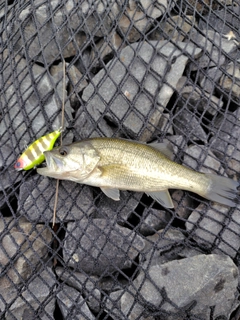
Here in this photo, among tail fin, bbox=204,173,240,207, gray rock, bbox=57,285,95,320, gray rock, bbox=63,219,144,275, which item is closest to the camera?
gray rock, bbox=57,285,95,320

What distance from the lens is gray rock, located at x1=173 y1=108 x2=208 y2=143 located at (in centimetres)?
402

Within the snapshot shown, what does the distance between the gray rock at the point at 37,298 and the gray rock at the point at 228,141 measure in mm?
2294

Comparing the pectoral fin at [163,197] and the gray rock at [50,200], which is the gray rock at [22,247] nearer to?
the gray rock at [50,200]

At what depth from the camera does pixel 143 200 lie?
3.98 metres

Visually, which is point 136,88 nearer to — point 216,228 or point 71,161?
point 71,161

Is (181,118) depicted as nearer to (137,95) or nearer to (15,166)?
(137,95)

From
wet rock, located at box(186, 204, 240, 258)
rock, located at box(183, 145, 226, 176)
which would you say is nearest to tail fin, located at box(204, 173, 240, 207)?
wet rock, located at box(186, 204, 240, 258)

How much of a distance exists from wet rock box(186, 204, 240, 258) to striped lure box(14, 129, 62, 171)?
1.69m

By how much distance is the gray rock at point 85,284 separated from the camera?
3399mm

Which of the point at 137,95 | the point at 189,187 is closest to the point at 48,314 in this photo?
the point at 189,187

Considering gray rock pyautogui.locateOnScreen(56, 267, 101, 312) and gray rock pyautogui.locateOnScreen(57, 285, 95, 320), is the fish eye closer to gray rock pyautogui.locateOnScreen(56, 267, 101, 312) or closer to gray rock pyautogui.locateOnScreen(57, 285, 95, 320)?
gray rock pyautogui.locateOnScreen(56, 267, 101, 312)

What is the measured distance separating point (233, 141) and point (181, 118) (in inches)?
26.6

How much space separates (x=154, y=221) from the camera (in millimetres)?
3811

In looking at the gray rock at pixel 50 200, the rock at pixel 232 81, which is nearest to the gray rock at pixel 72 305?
the gray rock at pixel 50 200
